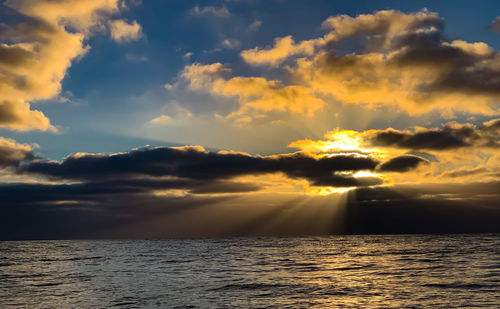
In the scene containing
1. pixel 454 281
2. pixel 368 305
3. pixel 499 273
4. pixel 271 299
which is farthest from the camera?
pixel 499 273

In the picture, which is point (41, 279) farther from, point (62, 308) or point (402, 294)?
point (402, 294)

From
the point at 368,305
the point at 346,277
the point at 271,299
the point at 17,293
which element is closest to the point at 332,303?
the point at 368,305

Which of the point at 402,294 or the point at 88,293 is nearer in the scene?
the point at 402,294

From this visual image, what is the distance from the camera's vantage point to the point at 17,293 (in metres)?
37.8

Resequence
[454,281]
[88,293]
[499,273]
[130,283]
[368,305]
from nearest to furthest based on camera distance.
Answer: [368,305]
[88,293]
[454,281]
[130,283]
[499,273]

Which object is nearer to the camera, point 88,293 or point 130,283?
point 88,293

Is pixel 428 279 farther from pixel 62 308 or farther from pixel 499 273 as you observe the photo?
pixel 62 308

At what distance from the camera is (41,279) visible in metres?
49.8

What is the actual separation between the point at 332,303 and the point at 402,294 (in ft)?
24.8

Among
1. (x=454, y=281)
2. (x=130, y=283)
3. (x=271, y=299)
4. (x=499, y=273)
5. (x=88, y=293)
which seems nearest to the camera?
(x=271, y=299)

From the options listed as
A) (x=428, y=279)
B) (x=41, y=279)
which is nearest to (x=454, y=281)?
(x=428, y=279)

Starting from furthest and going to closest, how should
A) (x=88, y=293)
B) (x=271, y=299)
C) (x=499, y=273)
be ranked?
(x=499, y=273) → (x=88, y=293) → (x=271, y=299)

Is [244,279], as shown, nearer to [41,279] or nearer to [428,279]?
[428,279]

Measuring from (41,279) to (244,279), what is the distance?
2594cm
